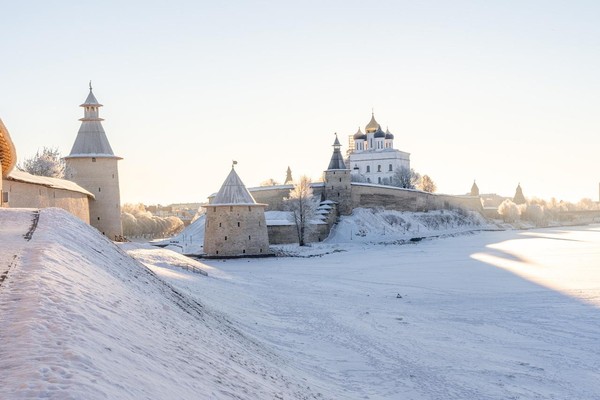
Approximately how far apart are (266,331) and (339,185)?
114 feet

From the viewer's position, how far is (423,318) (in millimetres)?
13359

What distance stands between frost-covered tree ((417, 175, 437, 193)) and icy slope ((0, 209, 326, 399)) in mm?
66934

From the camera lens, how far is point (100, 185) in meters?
25.5

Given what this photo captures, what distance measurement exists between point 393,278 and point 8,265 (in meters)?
16.4

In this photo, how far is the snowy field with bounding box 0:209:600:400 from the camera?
4375mm

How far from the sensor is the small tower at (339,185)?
45.4 meters

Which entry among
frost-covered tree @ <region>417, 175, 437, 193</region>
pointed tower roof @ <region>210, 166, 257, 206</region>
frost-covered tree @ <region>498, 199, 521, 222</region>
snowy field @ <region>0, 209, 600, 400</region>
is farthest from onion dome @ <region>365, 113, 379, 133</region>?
snowy field @ <region>0, 209, 600, 400</region>

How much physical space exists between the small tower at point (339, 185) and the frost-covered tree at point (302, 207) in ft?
6.02

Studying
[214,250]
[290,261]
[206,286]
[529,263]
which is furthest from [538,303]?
[214,250]

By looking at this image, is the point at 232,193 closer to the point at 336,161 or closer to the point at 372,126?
the point at 336,161

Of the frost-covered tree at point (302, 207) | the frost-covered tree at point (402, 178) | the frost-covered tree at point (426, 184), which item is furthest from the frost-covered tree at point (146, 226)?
the frost-covered tree at point (426, 184)

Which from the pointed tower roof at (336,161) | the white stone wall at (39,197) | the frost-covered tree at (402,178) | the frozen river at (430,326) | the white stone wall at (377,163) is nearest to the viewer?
the frozen river at (430,326)

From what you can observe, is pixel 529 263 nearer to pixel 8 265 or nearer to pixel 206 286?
pixel 206 286

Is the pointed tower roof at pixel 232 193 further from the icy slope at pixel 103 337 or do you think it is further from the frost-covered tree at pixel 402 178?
the frost-covered tree at pixel 402 178
